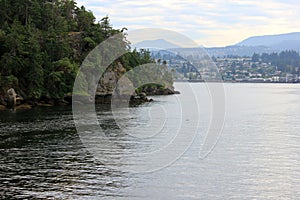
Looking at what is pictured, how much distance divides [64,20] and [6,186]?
7449 cm

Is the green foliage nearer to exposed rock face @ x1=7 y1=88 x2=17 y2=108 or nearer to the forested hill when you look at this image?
the forested hill

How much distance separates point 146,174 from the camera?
31.5 meters

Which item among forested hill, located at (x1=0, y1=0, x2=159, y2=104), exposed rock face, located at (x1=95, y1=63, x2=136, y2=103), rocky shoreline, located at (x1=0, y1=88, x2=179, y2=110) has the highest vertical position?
forested hill, located at (x1=0, y1=0, x2=159, y2=104)

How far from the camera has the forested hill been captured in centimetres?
8019

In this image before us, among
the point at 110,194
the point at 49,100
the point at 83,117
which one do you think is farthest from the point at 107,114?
the point at 110,194

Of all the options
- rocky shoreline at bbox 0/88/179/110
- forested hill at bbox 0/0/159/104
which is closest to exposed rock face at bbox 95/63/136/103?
rocky shoreline at bbox 0/88/179/110

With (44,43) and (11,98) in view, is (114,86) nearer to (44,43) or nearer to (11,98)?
(44,43)

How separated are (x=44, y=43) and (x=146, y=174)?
62.4 m

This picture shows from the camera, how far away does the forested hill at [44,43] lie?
80.2 m

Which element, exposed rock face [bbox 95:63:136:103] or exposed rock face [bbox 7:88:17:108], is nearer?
exposed rock face [bbox 7:88:17:108]

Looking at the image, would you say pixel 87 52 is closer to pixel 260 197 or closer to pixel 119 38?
pixel 119 38

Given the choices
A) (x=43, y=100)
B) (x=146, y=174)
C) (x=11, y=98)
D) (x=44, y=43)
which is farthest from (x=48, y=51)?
(x=146, y=174)

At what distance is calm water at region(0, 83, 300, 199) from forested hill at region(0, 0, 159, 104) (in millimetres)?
23224

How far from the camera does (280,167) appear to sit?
111ft
